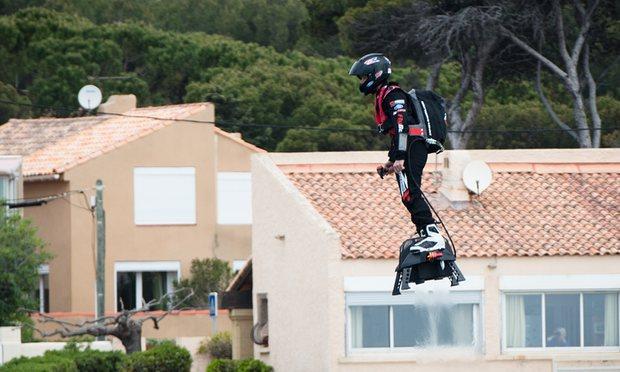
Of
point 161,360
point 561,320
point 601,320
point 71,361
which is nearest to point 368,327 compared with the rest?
point 561,320

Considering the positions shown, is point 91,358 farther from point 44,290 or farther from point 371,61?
point 371,61

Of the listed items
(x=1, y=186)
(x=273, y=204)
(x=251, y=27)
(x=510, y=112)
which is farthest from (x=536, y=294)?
(x=251, y=27)

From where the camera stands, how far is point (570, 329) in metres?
41.8

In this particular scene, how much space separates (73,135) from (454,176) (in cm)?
2318

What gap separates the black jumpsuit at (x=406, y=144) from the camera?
16438 millimetres

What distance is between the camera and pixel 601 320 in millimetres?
41906

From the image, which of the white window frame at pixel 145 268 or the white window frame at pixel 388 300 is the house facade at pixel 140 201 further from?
the white window frame at pixel 388 300

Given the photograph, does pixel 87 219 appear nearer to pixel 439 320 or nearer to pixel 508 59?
pixel 508 59

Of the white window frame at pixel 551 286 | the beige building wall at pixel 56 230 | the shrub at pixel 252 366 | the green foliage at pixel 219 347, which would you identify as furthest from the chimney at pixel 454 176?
the beige building wall at pixel 56 230

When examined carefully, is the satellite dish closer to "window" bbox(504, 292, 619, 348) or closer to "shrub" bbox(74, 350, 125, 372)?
"window" bbox(504, 292, 619, 348)

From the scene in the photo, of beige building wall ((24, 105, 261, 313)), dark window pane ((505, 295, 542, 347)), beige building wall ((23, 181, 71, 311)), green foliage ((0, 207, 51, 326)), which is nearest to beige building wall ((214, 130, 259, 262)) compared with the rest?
beige building wall ((24, 105, 261, 313))

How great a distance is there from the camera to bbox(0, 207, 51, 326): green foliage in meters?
44.0

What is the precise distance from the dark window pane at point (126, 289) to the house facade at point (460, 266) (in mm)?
15070

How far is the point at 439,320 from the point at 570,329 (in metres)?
3.49
